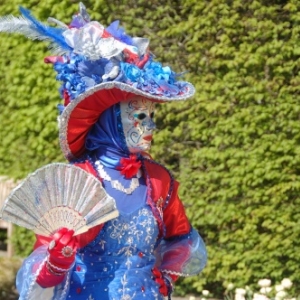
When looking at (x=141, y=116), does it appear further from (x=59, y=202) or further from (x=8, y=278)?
(x=8, y=278)

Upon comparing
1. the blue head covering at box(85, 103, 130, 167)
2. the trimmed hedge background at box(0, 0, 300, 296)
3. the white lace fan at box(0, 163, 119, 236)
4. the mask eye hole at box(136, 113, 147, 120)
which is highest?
the mask eye hole at box(136, 113, 147, 120)

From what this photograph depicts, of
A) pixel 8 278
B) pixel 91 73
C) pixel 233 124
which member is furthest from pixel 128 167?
pixel 8 278

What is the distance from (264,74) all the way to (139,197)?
103 inches

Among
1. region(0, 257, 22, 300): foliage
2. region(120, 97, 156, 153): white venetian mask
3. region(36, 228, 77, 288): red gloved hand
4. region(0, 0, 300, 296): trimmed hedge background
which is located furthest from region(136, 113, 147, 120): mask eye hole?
region(0, 257, 22, 300): foliage

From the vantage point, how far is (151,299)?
145 inches

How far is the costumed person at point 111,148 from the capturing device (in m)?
3.61

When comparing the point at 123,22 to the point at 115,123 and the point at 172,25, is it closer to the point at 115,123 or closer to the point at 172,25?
the point at 172,25

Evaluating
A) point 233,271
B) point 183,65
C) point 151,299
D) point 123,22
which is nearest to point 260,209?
point 233,271

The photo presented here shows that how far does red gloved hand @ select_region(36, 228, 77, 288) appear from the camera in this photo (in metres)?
3.40

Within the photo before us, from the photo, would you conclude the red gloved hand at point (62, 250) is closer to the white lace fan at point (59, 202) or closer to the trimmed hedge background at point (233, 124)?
the white lace fan at point (59, 202)

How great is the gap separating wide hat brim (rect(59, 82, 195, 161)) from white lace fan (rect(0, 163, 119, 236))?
0.26 metres

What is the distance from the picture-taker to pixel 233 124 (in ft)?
20.3

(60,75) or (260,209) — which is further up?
(60,75)

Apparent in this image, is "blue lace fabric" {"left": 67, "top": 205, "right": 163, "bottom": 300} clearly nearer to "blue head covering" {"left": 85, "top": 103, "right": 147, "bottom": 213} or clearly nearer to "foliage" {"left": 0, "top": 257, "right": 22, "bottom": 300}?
"blue head covering" {"left": 85, "top": 103, "right": 147, "bottom": 213}
